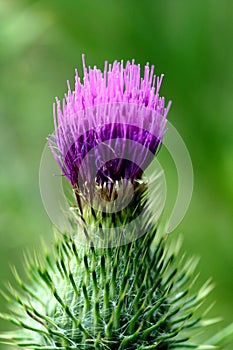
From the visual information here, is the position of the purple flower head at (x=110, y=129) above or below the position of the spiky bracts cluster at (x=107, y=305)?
above

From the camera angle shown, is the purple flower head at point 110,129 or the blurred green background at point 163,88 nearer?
the purple flower head at point 110,129

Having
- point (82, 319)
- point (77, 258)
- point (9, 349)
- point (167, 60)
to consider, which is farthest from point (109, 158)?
point (167, 60)

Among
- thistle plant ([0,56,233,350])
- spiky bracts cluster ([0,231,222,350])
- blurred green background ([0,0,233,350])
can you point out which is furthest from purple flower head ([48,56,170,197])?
blurred green background ([0,0,233,350])

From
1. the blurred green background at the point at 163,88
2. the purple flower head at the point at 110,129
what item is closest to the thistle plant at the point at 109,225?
the purple flower head at the point at 110,129

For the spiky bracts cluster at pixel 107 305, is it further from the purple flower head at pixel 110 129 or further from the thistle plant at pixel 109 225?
the purple flower head at pixel 110 129

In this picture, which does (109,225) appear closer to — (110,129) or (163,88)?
(110,129)

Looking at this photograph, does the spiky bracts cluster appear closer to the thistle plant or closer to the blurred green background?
the thistle plant
